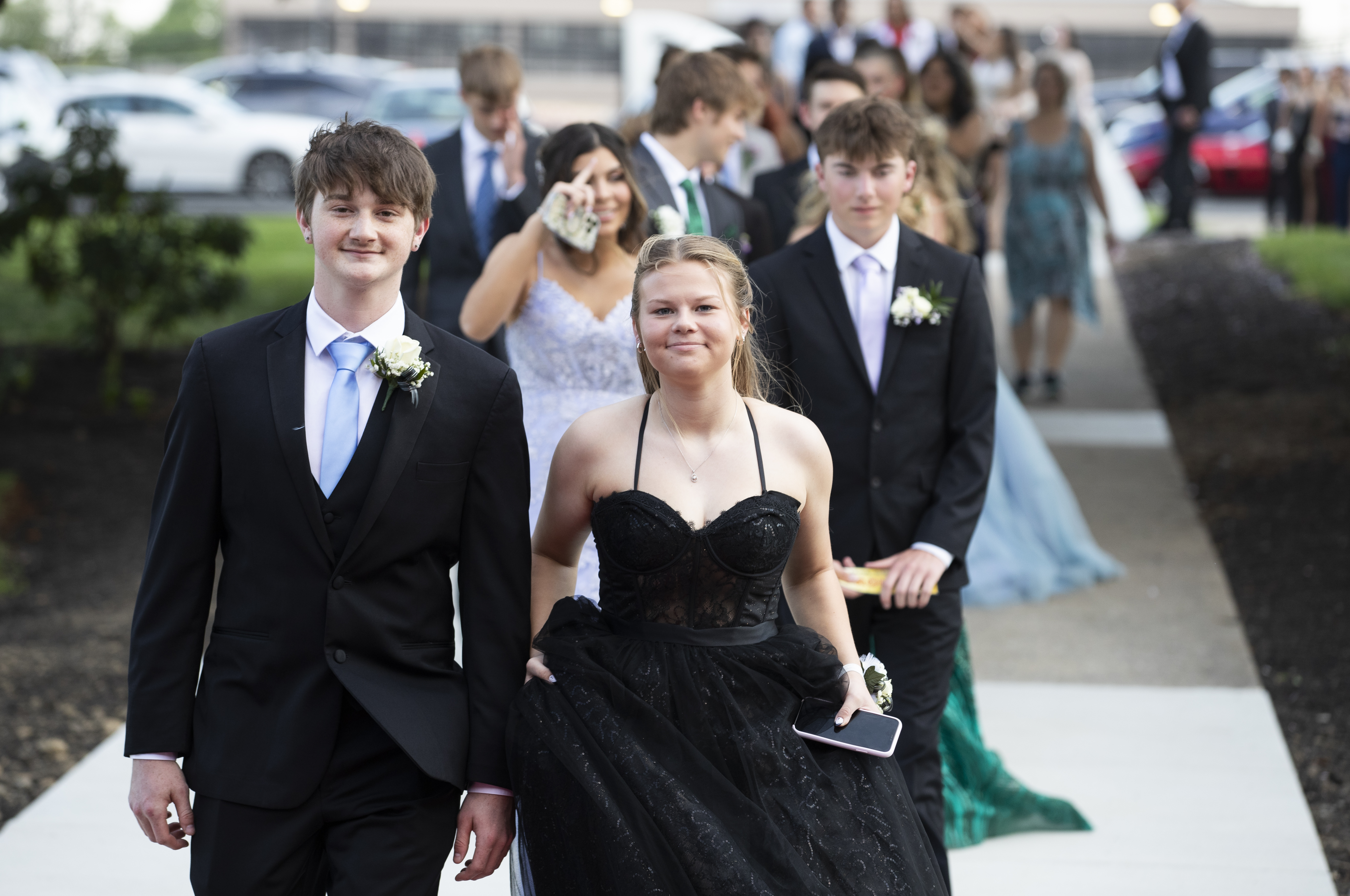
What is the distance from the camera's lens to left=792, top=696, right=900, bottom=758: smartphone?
2.96 m

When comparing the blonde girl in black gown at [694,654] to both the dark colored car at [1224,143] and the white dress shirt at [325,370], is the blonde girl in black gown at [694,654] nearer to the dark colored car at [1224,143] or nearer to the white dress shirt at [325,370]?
the white dress shirt at [325,370]

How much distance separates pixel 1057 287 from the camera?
11.0m

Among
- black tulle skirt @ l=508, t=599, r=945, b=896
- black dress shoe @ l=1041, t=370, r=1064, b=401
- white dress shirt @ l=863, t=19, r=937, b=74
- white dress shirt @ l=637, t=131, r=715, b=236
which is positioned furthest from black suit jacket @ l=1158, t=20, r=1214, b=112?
black tulle skirt @ l=508, t=599, r=945, b=896

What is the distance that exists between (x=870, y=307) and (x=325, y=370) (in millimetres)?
1857

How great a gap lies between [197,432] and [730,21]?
26040 millimetres

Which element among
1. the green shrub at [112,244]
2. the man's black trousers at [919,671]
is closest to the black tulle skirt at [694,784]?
the man's black trousers at [919,671]

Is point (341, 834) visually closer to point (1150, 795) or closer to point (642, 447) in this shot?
point (642, 447)

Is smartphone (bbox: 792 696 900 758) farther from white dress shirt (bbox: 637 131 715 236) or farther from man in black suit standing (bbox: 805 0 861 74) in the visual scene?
man in black suit standing (bbox: 805 0 861 74)

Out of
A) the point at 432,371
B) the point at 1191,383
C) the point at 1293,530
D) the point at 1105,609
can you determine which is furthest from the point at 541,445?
the point at 1191,383

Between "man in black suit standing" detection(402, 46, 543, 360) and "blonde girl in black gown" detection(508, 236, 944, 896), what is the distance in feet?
10.7

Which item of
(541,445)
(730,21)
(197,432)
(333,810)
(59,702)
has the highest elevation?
(730,21)

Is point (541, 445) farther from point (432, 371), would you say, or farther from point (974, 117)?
point (974, 117)

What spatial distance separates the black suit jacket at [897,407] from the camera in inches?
162

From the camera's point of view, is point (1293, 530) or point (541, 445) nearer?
point (541, 445)
